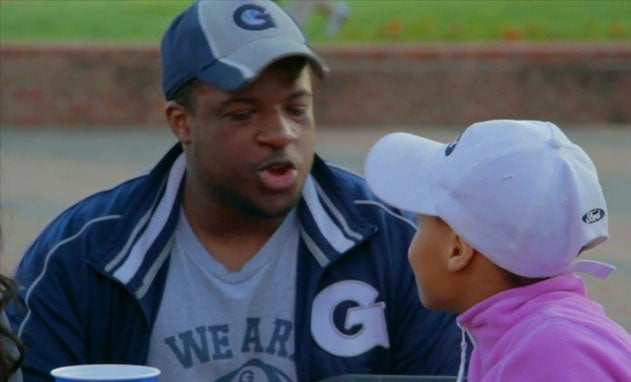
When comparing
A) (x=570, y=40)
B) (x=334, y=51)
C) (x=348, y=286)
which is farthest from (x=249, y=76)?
(x=570, y=40)

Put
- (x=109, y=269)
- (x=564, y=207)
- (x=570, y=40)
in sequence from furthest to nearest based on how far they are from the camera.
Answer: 1. (x=570, y=40)
2. (x=109, y=269)
3. (x=564, y=207)

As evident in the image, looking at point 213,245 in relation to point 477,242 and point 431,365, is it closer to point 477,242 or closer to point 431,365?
point 431,365

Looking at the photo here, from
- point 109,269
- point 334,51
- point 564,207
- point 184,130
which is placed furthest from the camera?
point 334,51

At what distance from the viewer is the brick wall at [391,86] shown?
1420 cm

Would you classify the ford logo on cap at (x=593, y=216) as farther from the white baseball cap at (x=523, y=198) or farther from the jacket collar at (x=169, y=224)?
the jacket collar at (x=169, y=224)

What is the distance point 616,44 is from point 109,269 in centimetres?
1221

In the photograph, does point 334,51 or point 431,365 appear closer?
point 431,365

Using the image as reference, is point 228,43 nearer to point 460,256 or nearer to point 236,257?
point 236,257

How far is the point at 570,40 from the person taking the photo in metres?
15.9

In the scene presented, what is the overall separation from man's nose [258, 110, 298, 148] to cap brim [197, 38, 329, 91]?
0.31 feet

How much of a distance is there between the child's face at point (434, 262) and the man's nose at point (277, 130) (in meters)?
0.71

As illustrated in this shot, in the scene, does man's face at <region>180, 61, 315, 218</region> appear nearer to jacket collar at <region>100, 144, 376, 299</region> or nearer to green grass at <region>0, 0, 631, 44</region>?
jacket collar at <region>100, 144, 376, 299</region>

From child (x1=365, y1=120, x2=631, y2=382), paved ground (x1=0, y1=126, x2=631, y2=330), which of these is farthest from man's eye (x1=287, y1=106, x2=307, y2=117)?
paved ground (x1=0, y1=126, x2=631, y2=330)

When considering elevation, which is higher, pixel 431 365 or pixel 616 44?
pixel 616 44
